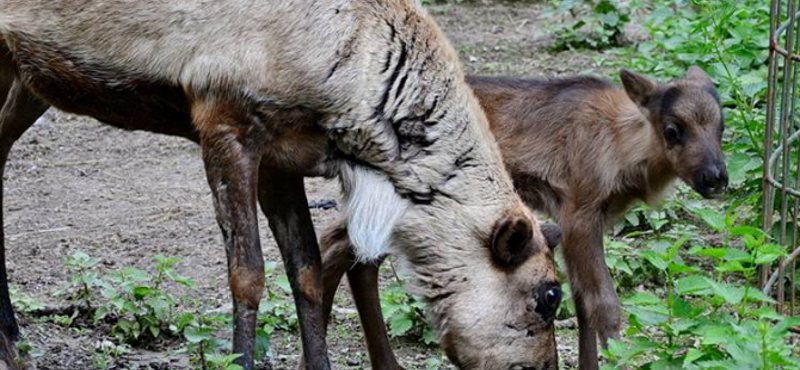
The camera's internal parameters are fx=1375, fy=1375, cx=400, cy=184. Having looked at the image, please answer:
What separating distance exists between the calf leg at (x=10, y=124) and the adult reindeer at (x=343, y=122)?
0.82 m

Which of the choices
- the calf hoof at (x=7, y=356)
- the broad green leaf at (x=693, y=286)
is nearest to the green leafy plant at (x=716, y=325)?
the broad green leaf at (x=693, y=286)

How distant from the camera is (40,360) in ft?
23.5

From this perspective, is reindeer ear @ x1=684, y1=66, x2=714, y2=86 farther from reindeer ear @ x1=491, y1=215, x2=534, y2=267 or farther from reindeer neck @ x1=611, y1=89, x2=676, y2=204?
reindeer ear @ x1=491, y1=215, x2=534, y2=267

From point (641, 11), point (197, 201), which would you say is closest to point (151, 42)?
point (197, 201)

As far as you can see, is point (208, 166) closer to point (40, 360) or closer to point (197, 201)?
point (40, 360)

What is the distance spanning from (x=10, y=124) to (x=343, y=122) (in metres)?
2.22

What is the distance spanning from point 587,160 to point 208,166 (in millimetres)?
2707

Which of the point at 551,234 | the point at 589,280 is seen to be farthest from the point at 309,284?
the point at 589,280

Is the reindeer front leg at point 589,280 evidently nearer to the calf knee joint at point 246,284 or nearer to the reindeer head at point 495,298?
the reindeer head at point 495,298

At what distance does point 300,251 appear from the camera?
22.8 feet

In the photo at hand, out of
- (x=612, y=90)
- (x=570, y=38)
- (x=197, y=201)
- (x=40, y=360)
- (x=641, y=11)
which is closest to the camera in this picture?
(x=40, y=360)

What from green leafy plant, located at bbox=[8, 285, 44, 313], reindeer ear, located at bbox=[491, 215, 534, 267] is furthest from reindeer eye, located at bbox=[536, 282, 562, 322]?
green leafy plant, located at bbox=[8, 285, 44, 313]

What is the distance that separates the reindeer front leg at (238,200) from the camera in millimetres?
6152

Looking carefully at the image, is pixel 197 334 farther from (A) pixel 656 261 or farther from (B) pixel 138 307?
(A) pixel 656 261
